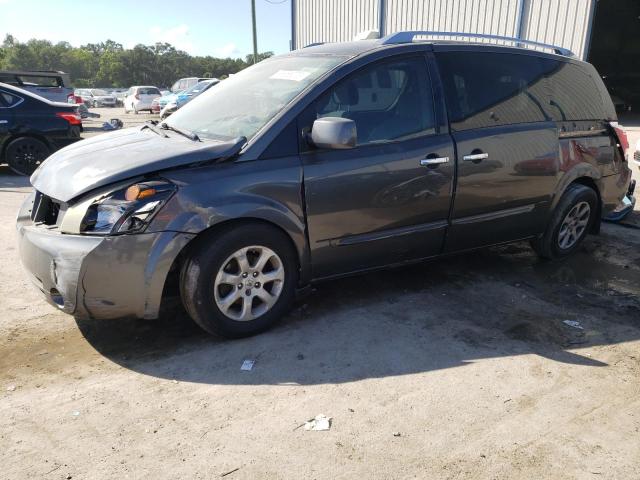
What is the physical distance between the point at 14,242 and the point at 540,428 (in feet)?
16.3

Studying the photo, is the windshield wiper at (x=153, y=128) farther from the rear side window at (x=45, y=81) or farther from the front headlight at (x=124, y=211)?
the rear side window at (x=45, y=81)

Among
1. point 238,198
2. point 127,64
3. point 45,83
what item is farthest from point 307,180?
point 127,64

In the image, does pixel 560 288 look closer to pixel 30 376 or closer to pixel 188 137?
pixel 188 137

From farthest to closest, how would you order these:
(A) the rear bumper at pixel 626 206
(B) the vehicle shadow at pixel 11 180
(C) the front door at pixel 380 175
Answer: (B) the vehicle shadow at pixel 11 180
(A) the rear bumper at pixel 626 206
(C) the front door at pixel 380 175

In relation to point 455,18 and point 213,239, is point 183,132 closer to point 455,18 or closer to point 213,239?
point 213,239

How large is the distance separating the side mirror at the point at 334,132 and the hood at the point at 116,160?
0.47 metres

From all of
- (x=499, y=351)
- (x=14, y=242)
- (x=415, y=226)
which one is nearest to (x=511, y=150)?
(x=415, y=226)

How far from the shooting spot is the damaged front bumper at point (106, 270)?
3.01 m

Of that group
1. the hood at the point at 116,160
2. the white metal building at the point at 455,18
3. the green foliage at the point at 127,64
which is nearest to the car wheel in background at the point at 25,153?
the hood at the point at 116,160

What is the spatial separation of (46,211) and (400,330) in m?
2.38

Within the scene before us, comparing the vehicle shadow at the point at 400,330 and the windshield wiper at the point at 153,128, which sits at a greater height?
the windshield wiper at the point at 153,128

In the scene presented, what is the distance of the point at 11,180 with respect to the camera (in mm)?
8898

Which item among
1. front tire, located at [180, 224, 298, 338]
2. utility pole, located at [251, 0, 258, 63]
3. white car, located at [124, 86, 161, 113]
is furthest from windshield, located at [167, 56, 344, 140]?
white car, located at [124, 86, 161, 113]

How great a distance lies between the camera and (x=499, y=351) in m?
3.45
